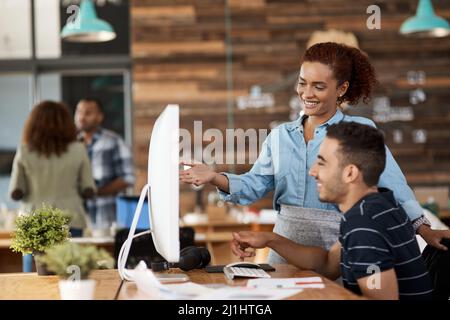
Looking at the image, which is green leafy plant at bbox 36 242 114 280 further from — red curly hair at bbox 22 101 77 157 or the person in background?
the person in background

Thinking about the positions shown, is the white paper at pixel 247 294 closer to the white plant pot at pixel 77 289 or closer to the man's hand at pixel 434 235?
the white plant pot at pixel 77 289

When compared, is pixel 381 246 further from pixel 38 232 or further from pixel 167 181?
pixel 38 232

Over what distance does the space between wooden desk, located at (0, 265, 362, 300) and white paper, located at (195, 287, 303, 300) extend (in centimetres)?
4

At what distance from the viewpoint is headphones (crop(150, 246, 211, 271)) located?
259 cm

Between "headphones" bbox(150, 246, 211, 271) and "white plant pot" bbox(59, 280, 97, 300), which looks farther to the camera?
"headphones" bbox(150, 246, 211, 271)

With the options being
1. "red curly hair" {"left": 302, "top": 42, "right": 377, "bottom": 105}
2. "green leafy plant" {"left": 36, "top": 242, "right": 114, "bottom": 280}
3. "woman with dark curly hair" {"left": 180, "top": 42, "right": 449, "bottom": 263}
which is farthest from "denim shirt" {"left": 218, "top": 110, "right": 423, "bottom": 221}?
"green leafy plant" {"left": 36, "top": 242, "right": 114, "bottom": 280}

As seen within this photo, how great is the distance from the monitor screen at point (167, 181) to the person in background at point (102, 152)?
3852 mm

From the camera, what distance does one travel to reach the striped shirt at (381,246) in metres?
2.11

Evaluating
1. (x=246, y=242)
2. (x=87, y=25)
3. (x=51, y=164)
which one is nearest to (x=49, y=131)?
(x=51, y=164)

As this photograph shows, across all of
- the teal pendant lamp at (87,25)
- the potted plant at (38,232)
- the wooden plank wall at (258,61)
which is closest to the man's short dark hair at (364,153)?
the potted plant at (38,232)
